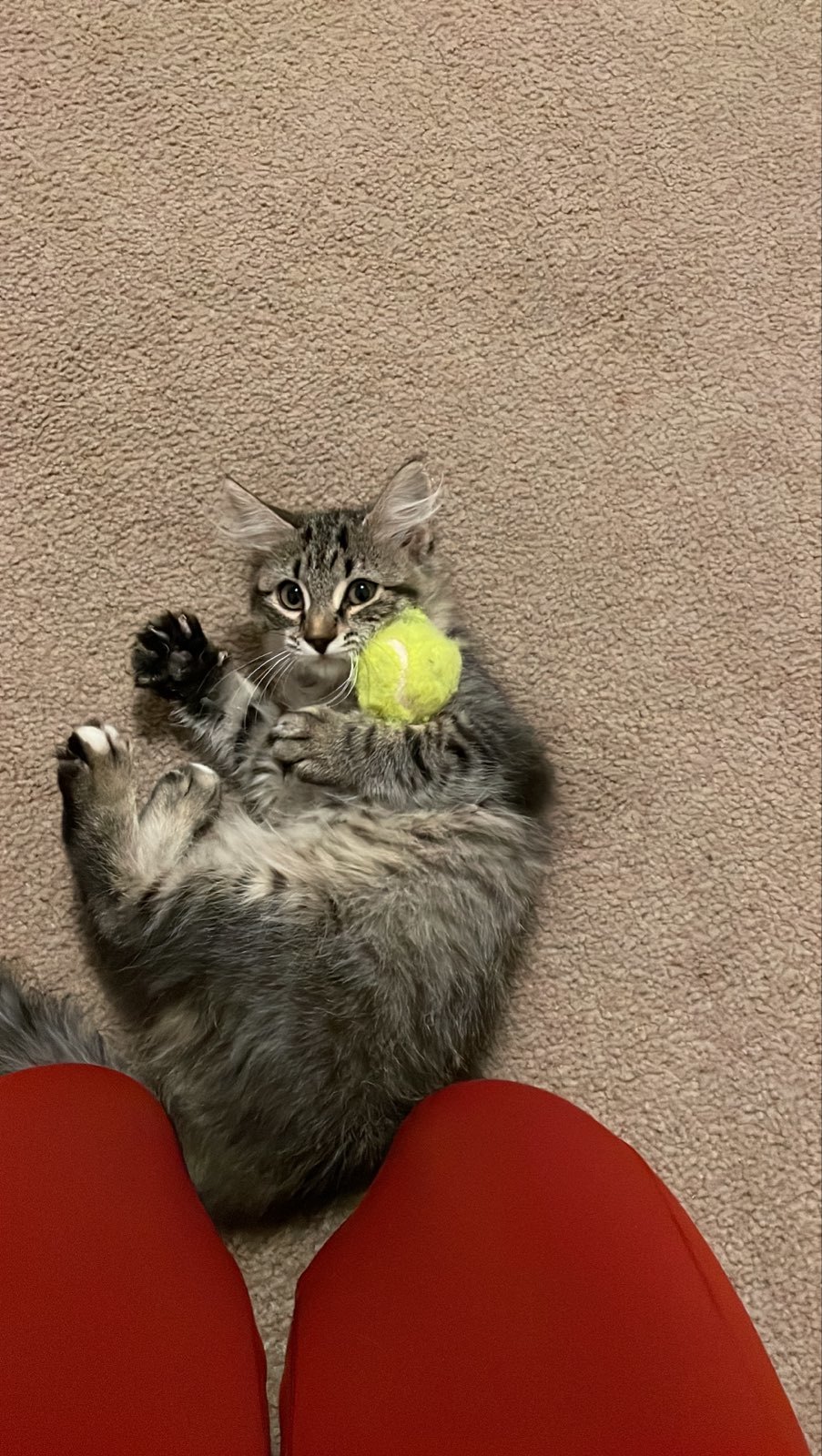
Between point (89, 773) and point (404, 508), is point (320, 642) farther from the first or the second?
point (89, 773)

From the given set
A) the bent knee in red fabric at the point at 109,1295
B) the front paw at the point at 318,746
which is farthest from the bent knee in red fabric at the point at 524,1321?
the front paw at the point at 318,746

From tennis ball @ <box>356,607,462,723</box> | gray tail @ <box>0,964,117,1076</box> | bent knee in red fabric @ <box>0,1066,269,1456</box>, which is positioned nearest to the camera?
bent knee in red fabric @ <box>0,1066,269,1456</box>

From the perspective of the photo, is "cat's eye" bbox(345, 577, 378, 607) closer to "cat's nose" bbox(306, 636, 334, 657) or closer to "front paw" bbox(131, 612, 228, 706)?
"cat's nose" bbox(306, 636, 334, 657)

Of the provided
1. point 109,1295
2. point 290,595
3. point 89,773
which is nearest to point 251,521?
point 290,595

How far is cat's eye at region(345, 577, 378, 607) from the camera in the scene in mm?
1412

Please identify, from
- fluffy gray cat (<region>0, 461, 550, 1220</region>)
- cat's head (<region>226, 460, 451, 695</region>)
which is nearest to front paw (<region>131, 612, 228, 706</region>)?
fluffy gray cat (<region>0, 461, 550, 1220</region>)

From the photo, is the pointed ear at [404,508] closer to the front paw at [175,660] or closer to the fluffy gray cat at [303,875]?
the fluffy gray cat at [303,875]

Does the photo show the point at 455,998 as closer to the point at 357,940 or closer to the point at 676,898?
the point at 357,940

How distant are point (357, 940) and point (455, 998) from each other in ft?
0.56

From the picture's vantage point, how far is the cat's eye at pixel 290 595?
1.43 meters

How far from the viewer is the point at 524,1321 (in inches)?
36.8

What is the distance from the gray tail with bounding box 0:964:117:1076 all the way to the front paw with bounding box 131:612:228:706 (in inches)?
19.7

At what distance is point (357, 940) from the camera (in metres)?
1.27

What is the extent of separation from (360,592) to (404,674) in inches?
6.5
